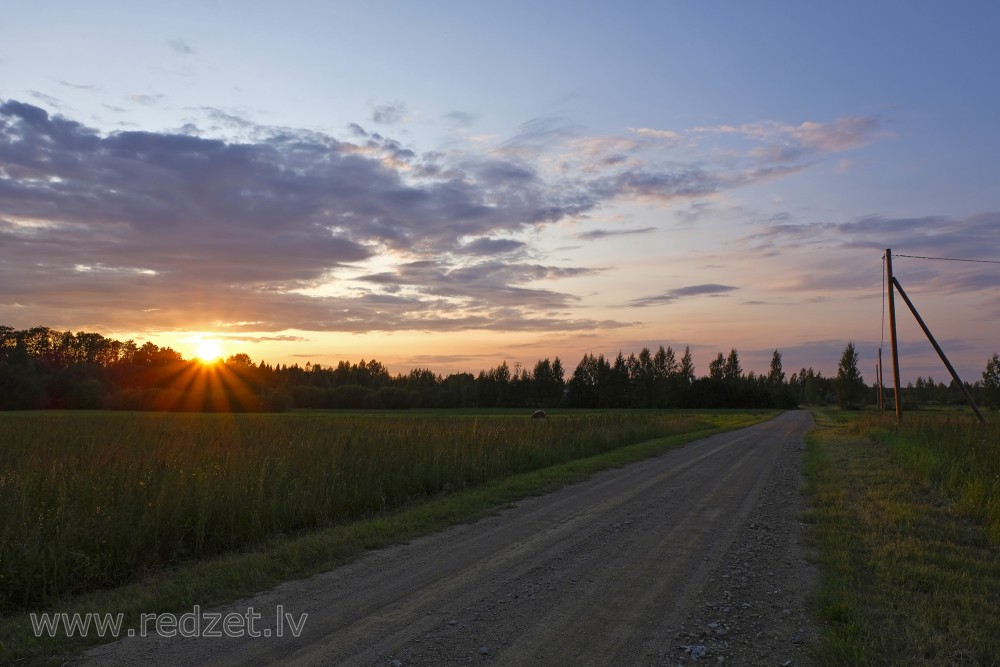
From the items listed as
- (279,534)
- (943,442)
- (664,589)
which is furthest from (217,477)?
(943,442)

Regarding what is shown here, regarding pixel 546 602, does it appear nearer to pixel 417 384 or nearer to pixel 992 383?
pixel 992 383

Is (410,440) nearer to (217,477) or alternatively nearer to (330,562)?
(217,477)

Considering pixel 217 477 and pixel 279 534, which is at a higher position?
pixel 217 477

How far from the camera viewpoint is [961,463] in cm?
1305

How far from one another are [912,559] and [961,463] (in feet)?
24.1

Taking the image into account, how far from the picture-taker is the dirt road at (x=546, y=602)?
487 cm

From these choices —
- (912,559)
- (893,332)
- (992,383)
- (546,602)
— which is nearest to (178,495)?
(546,602)

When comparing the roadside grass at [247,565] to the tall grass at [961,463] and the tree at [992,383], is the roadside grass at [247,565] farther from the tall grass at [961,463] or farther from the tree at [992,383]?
the tree at [992,383]

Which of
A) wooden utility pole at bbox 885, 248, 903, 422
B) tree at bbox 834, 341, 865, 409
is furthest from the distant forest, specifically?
wooden utility pole at bbox 885, 248, 903, 422

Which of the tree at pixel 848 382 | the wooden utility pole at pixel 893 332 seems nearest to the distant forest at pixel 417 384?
the tree at pixel 848 382

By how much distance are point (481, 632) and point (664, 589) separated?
7.23 feet

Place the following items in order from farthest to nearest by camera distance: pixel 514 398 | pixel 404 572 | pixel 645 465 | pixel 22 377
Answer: pixel 514 398 < pixel 22 377 < pixel 645 465 < pixel 404 572

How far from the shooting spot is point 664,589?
6445mm

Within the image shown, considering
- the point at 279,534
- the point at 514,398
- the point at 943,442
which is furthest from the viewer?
the point at 514,398
